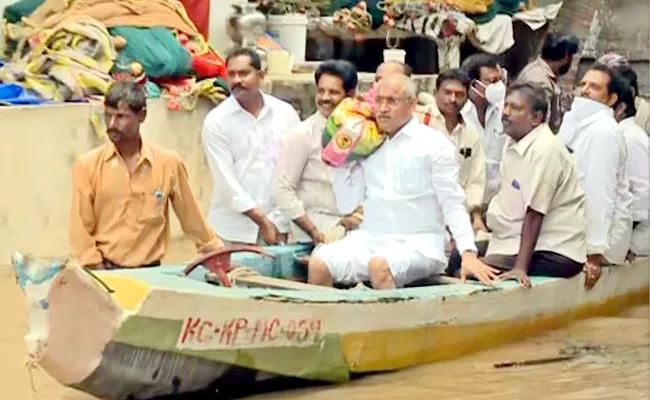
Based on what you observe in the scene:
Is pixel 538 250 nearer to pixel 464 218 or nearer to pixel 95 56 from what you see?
pixel 464 218

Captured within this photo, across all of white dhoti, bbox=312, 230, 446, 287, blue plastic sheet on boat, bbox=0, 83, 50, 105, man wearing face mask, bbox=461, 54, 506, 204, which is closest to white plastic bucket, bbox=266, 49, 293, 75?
blue plastic sheet on boat, bbox=0, 83, 50, 105

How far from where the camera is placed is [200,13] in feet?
40.7

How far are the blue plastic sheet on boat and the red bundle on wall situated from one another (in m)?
2.53

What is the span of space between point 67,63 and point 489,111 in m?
3.24

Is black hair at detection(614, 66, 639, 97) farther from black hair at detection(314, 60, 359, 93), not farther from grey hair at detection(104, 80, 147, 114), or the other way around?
grey hair at detection(104, 80, 147, 114)

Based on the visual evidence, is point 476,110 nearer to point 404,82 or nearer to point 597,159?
point 597,159

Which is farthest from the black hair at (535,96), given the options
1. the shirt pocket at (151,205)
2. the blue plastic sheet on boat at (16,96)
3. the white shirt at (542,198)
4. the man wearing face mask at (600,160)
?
the blue plastic sheet on boat at (16,96)

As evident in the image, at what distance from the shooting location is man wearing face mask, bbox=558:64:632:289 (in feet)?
26.7

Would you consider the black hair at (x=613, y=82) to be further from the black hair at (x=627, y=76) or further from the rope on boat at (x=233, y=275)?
the rope on boat at (x=233, y=275)

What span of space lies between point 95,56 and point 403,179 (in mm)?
4164

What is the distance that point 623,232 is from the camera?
8773mm

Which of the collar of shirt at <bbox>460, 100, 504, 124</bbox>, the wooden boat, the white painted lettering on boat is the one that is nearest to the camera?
the wooden boat

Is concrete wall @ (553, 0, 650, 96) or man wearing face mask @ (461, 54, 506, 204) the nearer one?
man wearing face mask @ (461, 54, 506, 204)

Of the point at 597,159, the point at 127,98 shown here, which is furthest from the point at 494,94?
the point at 127,98
